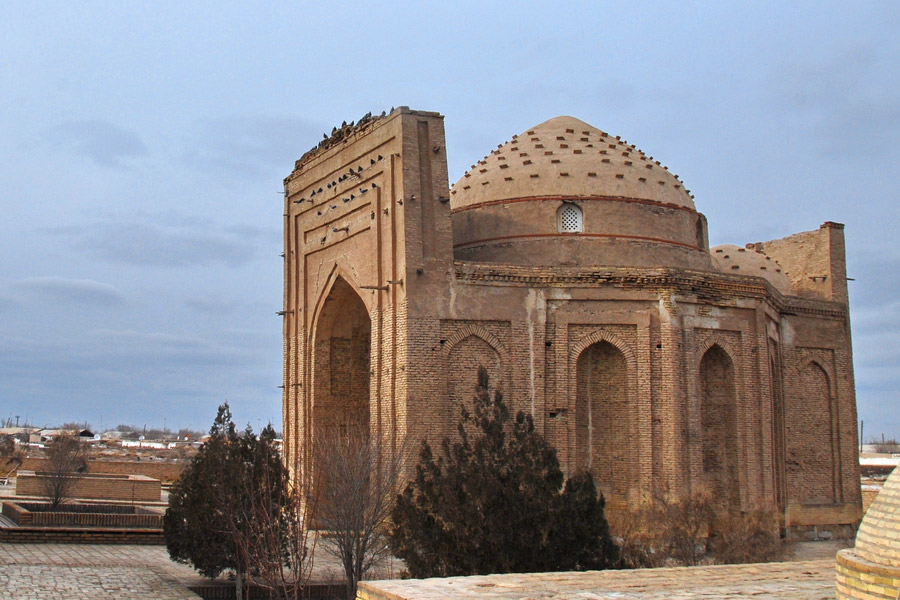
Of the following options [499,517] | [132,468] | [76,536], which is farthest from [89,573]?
[132,468]

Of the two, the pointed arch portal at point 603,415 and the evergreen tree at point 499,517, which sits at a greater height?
the pointed arch portal at point 603,415

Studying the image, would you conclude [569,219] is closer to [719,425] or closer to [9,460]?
[719,425]

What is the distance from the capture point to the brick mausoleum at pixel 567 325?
21344 millimetres

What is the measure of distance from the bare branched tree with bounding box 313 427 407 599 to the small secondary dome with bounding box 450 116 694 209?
8343 mm

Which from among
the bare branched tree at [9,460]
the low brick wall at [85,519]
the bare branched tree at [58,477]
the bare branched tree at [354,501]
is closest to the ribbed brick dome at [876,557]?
the bare branched tree at [354,501]

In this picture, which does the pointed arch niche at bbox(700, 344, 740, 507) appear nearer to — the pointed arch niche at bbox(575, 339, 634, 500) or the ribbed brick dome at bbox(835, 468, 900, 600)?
the pointed arch niche at bbox(575, 339, 634, 500)

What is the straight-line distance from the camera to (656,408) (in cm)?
2150

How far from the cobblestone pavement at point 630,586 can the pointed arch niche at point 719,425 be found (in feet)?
35.3

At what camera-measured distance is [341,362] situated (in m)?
25.9

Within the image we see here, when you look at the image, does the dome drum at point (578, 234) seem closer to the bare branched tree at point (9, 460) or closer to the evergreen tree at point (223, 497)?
the evergreen tree at point (223, 497)

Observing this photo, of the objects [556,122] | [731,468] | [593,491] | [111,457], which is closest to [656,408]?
[731,468]

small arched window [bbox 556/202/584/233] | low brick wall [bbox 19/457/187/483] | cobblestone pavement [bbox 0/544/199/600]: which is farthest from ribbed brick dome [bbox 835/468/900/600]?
low brick wall [bbox 19/457/187/483]

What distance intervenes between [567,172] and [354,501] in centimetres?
1103

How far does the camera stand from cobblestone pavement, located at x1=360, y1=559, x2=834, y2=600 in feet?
30.8
